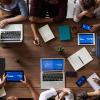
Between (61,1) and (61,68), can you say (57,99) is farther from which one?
(61,1)

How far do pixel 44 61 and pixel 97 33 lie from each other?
0.56m

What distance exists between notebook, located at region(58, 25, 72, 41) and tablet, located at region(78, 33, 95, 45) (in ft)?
0.34

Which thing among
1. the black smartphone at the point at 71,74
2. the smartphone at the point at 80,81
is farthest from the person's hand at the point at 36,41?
the smartphone at the point at 80,81

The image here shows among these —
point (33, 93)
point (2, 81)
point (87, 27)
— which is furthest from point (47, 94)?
point (87, 27)

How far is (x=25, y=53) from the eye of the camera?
11.4 ft

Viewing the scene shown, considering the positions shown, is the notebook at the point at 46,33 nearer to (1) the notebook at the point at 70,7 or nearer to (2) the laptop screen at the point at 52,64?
(2) the laptop screen at the point at 52,64

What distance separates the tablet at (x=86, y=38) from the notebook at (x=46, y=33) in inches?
10.0

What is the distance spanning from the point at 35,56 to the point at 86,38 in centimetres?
51

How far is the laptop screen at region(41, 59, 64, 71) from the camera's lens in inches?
136

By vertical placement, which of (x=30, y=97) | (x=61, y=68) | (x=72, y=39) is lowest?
(x=30, y=97)

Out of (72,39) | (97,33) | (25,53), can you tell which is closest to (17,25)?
(25,53)

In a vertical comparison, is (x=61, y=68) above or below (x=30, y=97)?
above

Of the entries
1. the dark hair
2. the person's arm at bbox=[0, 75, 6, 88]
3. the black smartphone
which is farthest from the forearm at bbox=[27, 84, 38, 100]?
the dark hair

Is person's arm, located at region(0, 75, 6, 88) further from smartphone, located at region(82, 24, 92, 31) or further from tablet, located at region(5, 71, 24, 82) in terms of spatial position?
smartphone, located at region(82, 24, 92, 31)
